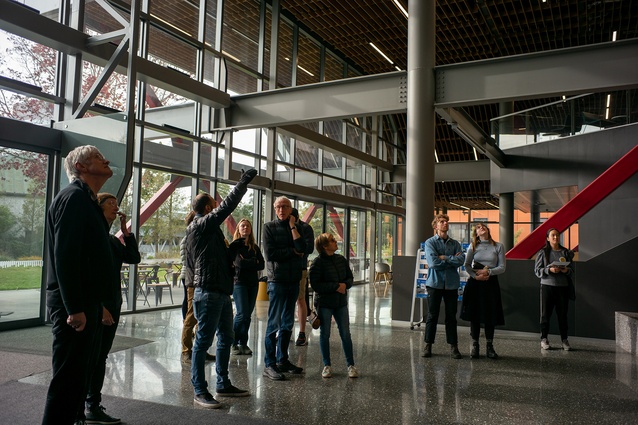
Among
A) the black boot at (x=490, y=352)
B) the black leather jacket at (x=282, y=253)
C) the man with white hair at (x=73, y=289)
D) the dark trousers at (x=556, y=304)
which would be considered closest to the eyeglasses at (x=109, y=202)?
the man with white hair at (x=73, y=289)

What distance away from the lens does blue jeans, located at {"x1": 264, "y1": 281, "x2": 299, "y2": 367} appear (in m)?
4.70

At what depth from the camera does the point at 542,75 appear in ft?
24.2

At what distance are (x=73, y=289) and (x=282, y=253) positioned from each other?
2.54 m

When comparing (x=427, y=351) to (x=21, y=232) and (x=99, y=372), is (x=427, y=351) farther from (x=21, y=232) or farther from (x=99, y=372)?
(x=21, y=232)

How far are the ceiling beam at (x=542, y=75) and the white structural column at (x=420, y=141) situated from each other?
234 millimetres

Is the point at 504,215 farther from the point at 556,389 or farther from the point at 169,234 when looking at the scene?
the point at 556,389

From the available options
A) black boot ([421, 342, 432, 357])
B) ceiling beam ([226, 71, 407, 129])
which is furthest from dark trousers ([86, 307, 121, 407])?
ceiling beam ([226, 71, 407, 129])

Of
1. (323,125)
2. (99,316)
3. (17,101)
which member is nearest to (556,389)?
(99,316)

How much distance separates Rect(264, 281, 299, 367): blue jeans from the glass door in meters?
4.32

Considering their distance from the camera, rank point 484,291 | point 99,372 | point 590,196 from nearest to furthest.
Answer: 1. point 99,372
2. point 484,291
3. point 590,196

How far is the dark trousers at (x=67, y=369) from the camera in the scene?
235cm

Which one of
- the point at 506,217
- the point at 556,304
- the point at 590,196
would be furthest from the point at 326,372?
the point at 506,217

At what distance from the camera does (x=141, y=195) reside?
9.03m

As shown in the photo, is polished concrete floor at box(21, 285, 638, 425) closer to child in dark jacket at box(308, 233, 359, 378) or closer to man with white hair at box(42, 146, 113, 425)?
child in dark jacket at box(308, 233, 359, 378)
